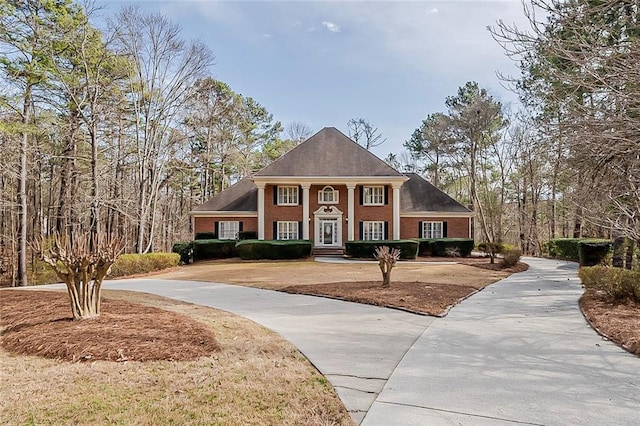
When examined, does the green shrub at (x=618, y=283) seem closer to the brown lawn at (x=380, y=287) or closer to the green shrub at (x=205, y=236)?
the brown lawn at (x=380, y=287)

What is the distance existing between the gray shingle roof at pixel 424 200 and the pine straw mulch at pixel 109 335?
23119mm

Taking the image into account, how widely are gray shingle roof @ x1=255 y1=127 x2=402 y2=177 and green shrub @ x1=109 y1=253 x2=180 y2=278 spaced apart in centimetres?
981

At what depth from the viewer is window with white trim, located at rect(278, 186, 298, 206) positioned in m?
26.9

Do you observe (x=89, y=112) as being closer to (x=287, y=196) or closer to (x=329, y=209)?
(x=287, y=196)

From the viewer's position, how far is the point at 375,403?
11.5ft

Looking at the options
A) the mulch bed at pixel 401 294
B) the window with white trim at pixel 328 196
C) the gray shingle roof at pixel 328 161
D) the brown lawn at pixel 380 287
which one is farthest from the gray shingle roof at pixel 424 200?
the mulch bed at pixel 401 294

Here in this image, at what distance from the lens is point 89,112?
19.9 meters

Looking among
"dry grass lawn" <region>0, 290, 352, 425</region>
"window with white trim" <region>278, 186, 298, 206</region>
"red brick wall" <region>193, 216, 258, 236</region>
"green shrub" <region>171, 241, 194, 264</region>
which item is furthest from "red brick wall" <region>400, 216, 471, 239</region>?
"dry grass lawn" <region>0, 290, 352, 425</region>

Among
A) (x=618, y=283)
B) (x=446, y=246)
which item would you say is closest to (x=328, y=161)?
(x=446, y=246)

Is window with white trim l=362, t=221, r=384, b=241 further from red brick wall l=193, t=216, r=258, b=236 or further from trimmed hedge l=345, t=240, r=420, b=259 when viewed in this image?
red brick wall l=193, t=216, r=258, b=236

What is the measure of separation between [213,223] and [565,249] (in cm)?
2305

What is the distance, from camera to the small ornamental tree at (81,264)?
5949 mm

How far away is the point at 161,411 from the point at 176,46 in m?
21.3

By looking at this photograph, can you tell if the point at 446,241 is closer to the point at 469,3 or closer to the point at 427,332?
the point at 469,3
